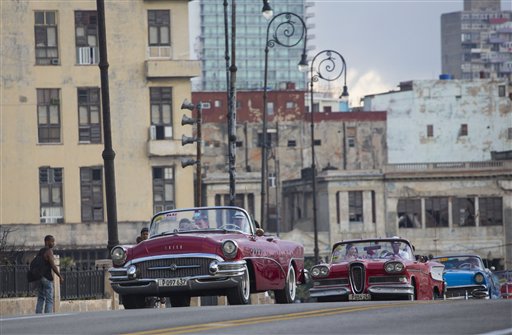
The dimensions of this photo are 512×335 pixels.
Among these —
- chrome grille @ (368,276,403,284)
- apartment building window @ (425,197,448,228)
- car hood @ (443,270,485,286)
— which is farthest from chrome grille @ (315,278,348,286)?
apartment building window @ (425,197,448,228)

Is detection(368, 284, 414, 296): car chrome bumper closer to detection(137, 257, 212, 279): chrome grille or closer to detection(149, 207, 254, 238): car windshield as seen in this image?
detection(149, 207, 254, 238): car windshield

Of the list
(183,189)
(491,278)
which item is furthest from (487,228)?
(491,278)

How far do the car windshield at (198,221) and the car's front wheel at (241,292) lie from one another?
1106 millimetres

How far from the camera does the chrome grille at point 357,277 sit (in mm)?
29078

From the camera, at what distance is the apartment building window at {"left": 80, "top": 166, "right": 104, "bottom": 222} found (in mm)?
65812

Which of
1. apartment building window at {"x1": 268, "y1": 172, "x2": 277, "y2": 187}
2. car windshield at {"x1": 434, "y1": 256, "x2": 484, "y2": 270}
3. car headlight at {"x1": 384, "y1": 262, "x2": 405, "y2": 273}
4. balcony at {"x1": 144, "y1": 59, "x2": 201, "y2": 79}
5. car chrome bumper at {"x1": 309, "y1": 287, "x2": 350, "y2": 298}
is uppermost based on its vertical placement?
balcony at {"x1": 144, "y1": 59, "x2": 201, "y2": 79}

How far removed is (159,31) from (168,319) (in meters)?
49.0

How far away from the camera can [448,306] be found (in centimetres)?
1917

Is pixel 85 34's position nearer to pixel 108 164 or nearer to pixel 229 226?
pixel 108 164

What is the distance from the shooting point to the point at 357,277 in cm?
2917

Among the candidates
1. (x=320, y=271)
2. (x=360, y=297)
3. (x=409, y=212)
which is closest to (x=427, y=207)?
(x=409, y=212)

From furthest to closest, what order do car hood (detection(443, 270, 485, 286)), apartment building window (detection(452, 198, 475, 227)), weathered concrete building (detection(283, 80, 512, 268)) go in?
apartment building window (detection(452, 198, 475, 227)) < weathered concrete building (detection(283, 80, 512, 268)) < car hood (detection(443, 270, 485, 286))

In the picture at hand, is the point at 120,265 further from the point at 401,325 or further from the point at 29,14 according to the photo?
the point at 29,14

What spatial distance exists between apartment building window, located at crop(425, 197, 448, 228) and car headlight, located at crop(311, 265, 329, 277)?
7632 cm
